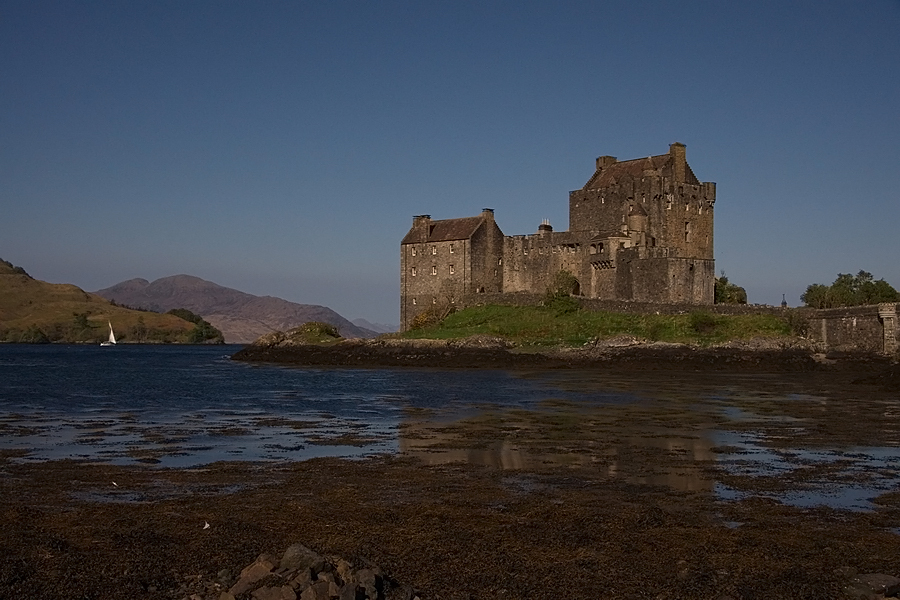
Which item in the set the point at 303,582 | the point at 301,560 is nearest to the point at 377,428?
the point at 301,560

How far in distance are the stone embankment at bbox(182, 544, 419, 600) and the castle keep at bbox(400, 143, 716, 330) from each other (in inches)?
2168

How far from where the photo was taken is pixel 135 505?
13375mm

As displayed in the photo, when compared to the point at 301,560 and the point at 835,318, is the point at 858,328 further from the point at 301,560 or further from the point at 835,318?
the point at 301,560

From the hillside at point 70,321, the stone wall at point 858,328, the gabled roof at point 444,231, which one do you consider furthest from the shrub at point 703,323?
the hillside at point 70,321

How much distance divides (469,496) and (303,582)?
5.61 meters

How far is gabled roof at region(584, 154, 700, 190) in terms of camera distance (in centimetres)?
6812

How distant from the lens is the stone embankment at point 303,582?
8766 mm

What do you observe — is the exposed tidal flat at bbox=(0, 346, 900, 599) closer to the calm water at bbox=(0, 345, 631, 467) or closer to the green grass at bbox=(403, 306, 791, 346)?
the calm water at bbox=(0, 345, 631, 467)

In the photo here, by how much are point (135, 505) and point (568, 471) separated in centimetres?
738

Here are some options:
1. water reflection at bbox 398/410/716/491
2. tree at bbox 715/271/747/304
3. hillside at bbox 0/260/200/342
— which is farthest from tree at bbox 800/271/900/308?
hillside at bbox 0/260/200/342

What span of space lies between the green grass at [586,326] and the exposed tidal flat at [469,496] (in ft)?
83.3

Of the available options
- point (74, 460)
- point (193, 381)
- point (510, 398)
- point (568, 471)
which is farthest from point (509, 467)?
point (193, 381)

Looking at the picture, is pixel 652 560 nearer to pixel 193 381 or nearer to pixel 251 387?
pixel 251 387

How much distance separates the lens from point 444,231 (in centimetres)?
7469
